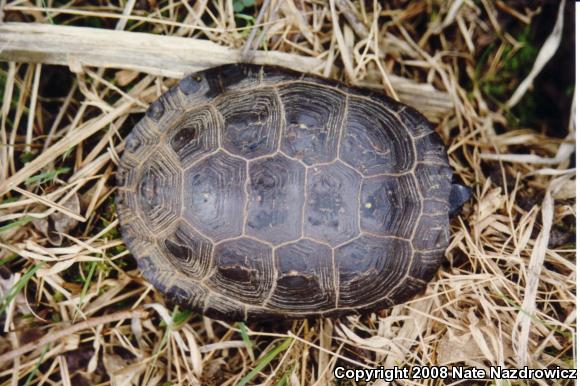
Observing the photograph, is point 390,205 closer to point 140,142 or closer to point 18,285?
point 140,142

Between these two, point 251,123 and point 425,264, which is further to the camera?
point 425,264

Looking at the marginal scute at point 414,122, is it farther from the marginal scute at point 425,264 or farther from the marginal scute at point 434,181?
the marginal scute at point 425,264

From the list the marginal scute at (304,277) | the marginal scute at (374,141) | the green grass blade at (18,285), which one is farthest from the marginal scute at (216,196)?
the green grass blade at (18,285)

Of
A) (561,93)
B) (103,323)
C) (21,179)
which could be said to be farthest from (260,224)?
(561,93)

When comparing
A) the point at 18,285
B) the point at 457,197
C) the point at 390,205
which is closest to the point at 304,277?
the point at 390,205

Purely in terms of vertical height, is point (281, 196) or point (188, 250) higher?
point (281, 196)

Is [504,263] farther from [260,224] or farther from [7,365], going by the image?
[7,365]

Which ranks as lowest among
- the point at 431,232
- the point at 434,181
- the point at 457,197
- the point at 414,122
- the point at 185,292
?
the point at 185,292

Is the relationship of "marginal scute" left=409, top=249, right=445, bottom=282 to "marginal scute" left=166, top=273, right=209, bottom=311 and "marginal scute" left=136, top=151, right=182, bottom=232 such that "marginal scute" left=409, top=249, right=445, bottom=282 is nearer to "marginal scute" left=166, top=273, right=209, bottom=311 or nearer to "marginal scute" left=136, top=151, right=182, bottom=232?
"marginal scute" left=166, top=273, right=209, bottom=311
